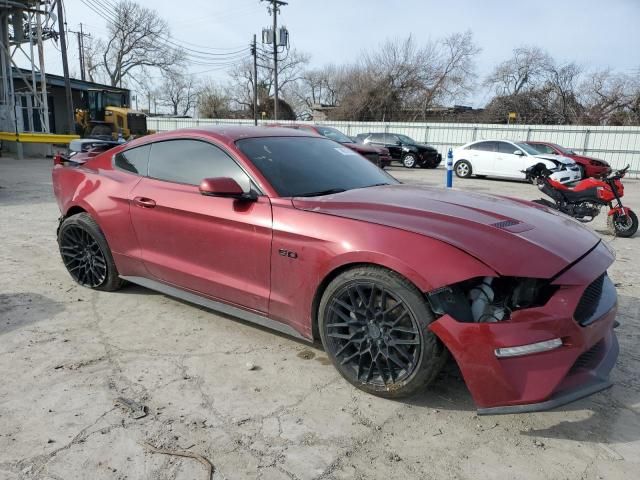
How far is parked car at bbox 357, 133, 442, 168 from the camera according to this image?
20.9m

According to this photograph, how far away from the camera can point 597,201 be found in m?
7.67

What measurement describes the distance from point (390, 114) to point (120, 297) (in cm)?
3943

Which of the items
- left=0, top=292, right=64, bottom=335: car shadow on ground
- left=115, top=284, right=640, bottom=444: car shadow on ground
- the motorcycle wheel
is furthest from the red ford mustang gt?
the motorcycle wheel

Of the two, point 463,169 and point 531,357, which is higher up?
point 531,357

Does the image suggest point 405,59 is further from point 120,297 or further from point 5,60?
point 120,297

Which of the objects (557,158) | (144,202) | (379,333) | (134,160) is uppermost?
(134,160)

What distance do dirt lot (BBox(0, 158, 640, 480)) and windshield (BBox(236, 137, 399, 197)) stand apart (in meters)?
1.12

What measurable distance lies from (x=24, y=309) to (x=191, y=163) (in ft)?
6.16

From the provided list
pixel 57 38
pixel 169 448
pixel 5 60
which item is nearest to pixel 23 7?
pixel 5 60

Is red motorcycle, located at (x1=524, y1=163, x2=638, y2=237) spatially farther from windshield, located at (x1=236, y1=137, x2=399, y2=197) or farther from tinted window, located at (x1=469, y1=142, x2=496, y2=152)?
tinted window, located at (x1=469, y1=142, x2=496, y2=152)

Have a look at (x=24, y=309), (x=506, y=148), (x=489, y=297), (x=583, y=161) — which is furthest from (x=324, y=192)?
(x=583, y=161)

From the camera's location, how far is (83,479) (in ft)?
6.98

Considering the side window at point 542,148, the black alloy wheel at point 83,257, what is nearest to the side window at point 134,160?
the black alloy wheel at point 83,257

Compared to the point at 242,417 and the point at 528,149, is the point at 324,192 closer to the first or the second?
the point at 242,417
